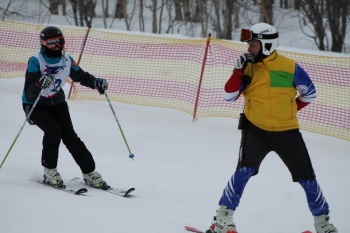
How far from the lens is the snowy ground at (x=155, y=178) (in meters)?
5.02

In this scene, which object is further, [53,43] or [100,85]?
[100,85]

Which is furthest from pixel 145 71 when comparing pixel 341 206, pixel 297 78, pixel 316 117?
pixel 297 78

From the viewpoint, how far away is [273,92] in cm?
465

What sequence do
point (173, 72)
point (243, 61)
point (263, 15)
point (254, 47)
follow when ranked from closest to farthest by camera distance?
1. point (243, 61)
2. point (254, 47)
3. point (173, 72)
4. point (263, 15)

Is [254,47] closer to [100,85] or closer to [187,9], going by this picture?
[100,85]

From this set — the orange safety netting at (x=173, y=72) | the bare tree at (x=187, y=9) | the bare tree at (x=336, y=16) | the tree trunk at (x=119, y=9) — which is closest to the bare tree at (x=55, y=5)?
the tree trunk at (x=119, y=9)

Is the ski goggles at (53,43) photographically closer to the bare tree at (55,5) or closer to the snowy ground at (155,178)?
the snowy ground at (155,178)

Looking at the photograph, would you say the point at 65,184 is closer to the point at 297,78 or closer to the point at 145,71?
the point at 297,78

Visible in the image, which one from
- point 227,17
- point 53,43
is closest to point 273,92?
point 53,43

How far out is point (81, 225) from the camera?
15.4ft

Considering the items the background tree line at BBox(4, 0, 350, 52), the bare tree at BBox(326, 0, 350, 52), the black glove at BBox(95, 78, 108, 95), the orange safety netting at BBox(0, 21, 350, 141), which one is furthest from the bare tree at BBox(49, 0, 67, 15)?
the black glove at BBox(95, 78, 108, 95)

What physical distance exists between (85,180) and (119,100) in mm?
4569

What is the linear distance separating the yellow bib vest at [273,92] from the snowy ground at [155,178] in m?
1.06

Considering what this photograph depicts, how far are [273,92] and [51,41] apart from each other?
94.4 inches
